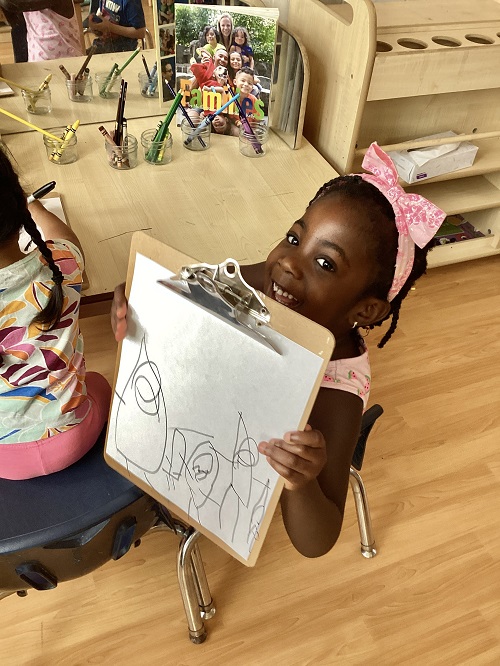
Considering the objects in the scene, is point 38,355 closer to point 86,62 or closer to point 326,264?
point 326,264

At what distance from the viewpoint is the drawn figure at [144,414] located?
0.74 meters

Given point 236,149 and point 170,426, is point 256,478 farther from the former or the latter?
point 236,149

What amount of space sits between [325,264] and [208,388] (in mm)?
212

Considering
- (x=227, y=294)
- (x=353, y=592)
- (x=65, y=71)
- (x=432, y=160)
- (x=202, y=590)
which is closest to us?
(x=227, y=294)

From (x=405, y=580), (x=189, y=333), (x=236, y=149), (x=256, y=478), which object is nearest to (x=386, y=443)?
(x=405, y=580)

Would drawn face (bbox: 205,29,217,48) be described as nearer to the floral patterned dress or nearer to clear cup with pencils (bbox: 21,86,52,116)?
clear cup with pencils (bbox: 21,86,52,116)

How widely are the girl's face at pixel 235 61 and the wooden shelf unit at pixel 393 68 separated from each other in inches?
8.6

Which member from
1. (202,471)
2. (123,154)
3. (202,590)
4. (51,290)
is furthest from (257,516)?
(123,154)

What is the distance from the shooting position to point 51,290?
81 cm

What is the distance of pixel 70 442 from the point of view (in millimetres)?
934

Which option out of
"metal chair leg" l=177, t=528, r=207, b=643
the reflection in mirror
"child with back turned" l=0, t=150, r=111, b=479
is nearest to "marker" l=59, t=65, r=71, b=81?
the reflection in mirror

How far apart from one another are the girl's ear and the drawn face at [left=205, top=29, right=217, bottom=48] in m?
0.87

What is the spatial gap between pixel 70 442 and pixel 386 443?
981 millimetres

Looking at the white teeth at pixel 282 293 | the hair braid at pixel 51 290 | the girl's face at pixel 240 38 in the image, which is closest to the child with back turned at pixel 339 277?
the white teeth at pixel 282 293
